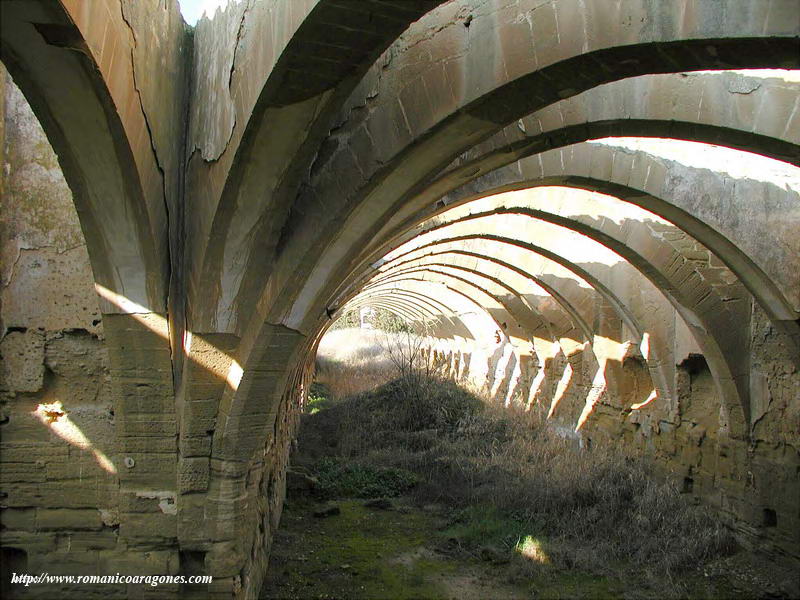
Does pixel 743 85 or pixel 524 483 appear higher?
pixel 743 85

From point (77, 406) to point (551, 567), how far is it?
502cm

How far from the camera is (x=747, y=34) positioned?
3.00 meters

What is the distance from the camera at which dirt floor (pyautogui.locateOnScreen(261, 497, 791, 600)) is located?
6398 mm

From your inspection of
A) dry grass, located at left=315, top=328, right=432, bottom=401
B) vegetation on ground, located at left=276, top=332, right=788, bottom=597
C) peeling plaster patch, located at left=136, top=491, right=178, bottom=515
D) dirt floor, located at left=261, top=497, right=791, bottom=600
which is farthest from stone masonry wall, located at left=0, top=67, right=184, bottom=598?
dry grass, located at left=315, top=328, right=432, bottom=401

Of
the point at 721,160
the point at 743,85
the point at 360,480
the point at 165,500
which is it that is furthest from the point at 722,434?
the point at 165,500

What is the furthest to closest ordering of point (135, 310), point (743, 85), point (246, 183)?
point (743, 85) < point (135, 310) < point (246, 183)

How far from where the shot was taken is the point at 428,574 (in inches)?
274

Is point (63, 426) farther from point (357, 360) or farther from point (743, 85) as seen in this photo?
point (357, 360)

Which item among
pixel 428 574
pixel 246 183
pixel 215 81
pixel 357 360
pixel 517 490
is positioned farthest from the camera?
pixel 357 360

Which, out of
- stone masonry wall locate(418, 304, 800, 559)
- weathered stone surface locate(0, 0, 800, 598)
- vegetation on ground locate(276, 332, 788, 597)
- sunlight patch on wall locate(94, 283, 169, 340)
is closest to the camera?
weathered stone surface locate(0, 0, 800, 598)

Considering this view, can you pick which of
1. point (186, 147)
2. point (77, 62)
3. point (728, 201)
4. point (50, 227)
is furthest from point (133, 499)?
point (728, 201)

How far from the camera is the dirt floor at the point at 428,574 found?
6.40m

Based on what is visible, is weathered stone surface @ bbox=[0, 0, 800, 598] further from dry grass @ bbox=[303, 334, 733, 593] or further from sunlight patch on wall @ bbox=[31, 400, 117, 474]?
dry grass @ bbox=[303, 334, 733, 593]

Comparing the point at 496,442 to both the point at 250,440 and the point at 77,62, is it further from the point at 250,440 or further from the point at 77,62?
the point at 77,62
